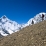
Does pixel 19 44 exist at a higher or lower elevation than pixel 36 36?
lower

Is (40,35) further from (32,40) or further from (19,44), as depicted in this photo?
(19,44)

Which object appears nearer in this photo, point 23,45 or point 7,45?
point 23,45

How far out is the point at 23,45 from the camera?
21781mm

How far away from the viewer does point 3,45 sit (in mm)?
24359

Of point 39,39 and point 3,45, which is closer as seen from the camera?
point 39,39

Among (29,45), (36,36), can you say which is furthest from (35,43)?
(36,36)

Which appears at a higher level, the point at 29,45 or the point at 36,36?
the point at 36,36

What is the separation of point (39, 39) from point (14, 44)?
4.12 m

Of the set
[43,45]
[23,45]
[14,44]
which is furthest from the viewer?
[14,44]

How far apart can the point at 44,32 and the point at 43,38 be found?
2.47 metres

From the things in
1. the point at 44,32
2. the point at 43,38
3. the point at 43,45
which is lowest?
the point at 43,45

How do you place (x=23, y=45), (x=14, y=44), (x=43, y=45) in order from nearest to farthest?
(x=43, y=45) < (x=23, y=45) < (x=14, y=44)

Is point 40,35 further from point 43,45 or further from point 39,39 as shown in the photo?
point 43,45

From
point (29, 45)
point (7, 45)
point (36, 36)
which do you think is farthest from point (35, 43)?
point (7, 45)
